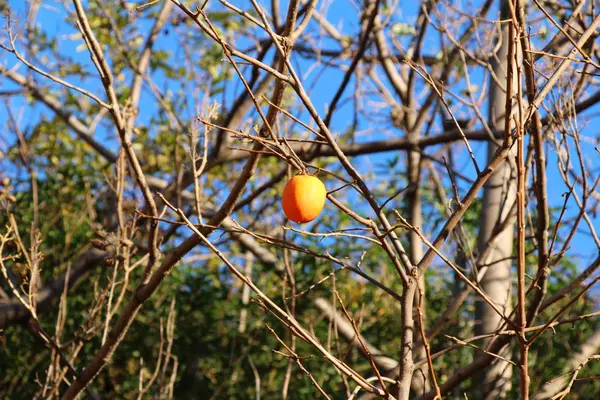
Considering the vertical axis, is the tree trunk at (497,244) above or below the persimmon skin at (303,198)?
above

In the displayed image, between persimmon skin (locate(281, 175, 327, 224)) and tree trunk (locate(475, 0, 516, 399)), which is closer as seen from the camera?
persimmon skin (locate(281, 175, 327, 224))

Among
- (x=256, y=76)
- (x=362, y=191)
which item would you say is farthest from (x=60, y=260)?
(x=362, y=191)

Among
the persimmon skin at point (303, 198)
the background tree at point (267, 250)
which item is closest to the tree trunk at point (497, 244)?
the background tree at point (267, 250)

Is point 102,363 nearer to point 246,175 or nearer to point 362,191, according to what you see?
point 246,175

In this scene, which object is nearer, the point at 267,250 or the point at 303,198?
the point at 303,198

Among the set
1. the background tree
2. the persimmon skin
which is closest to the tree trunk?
the background tree

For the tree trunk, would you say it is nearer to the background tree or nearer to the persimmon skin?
the background tree

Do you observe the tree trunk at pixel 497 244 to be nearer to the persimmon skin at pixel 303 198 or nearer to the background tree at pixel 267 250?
the background tree at pixel 267 250

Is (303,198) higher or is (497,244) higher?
(497,244)
